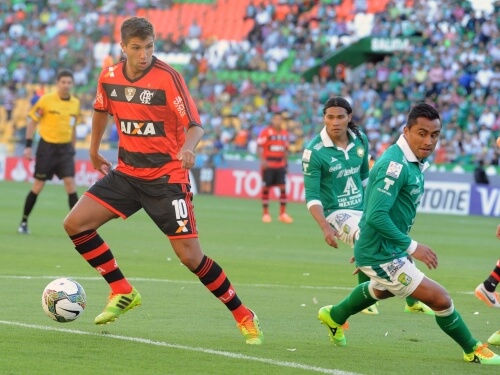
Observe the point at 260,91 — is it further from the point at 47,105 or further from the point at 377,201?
the point at 377,201

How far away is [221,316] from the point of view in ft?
33.8

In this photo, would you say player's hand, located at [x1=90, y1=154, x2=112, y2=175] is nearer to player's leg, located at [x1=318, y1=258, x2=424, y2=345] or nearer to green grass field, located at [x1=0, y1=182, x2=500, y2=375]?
green grass field, located at [x1=0, y1=182, x2=500, y2=375]

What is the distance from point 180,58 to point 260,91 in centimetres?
527

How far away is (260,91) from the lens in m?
39.4

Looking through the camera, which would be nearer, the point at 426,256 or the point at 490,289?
the point at 426,256

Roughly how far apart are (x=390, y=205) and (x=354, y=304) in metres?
1.15

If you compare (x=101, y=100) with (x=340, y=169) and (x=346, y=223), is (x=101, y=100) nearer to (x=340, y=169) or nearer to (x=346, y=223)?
A: (x=340, y=169)

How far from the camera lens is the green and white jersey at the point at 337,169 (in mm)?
10844

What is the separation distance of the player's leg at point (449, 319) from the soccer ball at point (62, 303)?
2.62 metres

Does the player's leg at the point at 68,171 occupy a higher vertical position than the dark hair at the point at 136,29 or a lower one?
lower

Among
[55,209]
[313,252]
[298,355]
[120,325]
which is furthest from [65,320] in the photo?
[55,209]

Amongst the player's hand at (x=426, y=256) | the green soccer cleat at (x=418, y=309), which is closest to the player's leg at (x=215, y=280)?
the player's hand at (x=426, y=256)

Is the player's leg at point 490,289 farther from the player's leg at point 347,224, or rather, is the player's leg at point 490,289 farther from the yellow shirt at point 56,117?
the yellow shirt at point 56,117

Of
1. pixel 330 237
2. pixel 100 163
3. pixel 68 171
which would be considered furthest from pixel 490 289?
pixel 68 171
